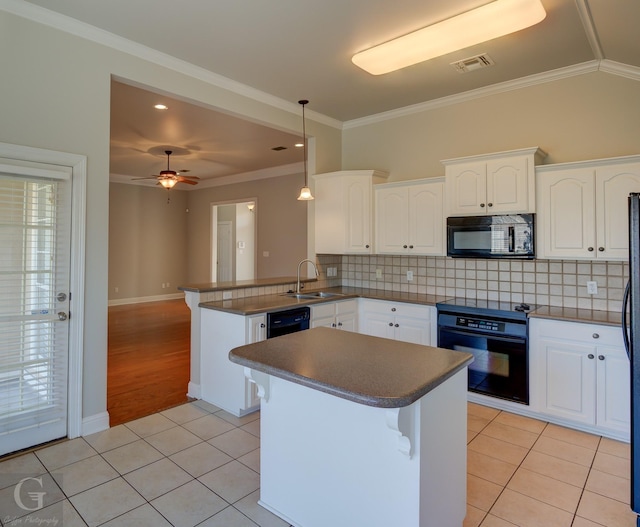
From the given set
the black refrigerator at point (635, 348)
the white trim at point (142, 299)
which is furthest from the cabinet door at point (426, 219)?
the white trim at point (142, 299)

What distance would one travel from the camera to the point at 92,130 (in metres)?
2.79

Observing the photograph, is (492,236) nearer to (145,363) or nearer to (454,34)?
(454,34)

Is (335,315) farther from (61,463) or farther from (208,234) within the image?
(208,234)

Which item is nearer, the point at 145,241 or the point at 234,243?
the point at 145,241

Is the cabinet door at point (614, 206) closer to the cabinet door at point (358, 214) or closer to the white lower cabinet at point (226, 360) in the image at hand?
the cabinet door at point (358, 214)

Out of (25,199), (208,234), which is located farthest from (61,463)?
(208,234)

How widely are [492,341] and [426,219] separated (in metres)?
1.32

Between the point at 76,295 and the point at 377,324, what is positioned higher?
the point at 76,295

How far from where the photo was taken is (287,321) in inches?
133

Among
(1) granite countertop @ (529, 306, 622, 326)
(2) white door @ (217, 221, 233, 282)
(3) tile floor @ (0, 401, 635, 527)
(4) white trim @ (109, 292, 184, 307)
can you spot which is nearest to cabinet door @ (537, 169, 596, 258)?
(1) granite countertop @ (529, 306, 622, 326)

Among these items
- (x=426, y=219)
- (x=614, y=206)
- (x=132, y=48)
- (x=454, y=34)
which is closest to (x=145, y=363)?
(x=132, y=48)

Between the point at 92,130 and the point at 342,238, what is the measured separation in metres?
2.56

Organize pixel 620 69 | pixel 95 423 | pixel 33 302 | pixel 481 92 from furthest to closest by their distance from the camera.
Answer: pixel 481 92
pixel 620 69
pixel 95 423
pixel 33 302

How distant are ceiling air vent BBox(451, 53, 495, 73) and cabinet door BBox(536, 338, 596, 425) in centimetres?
228
